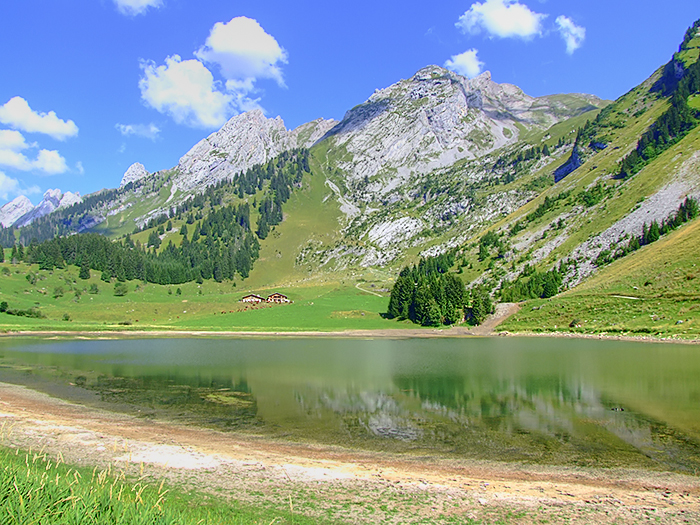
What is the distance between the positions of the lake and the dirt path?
75.1 inches

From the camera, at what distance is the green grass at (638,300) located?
7169 centimetres

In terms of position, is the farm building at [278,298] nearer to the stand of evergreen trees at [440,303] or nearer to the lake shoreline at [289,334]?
the lake shoreline at [289,334]

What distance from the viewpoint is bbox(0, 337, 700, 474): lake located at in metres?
21.2

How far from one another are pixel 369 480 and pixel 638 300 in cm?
8327

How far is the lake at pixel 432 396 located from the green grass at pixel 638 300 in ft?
46.1

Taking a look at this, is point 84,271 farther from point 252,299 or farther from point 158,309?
point 252,299

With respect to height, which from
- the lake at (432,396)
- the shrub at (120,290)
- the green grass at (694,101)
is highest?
the green grass at (694,101)

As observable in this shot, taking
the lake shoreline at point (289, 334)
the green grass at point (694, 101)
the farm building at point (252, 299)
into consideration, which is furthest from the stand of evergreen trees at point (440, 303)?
the green grass at point (694, 101)

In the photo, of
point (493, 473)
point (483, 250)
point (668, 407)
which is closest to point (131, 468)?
point (493, 473)

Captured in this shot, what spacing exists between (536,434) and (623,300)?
2894 inches

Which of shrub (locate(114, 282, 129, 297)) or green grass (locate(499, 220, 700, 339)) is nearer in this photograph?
green grass (locate(499, 220, 700, 339))

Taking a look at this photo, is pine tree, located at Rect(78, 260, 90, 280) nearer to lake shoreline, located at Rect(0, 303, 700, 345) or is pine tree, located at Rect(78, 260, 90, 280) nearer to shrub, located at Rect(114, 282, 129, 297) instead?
shrub, located at Rect(114, 282, 129, 297)

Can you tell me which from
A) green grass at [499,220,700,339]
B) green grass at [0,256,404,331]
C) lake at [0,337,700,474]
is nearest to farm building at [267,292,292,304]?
green grass at [0,256,404,331]

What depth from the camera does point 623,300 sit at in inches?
3246
